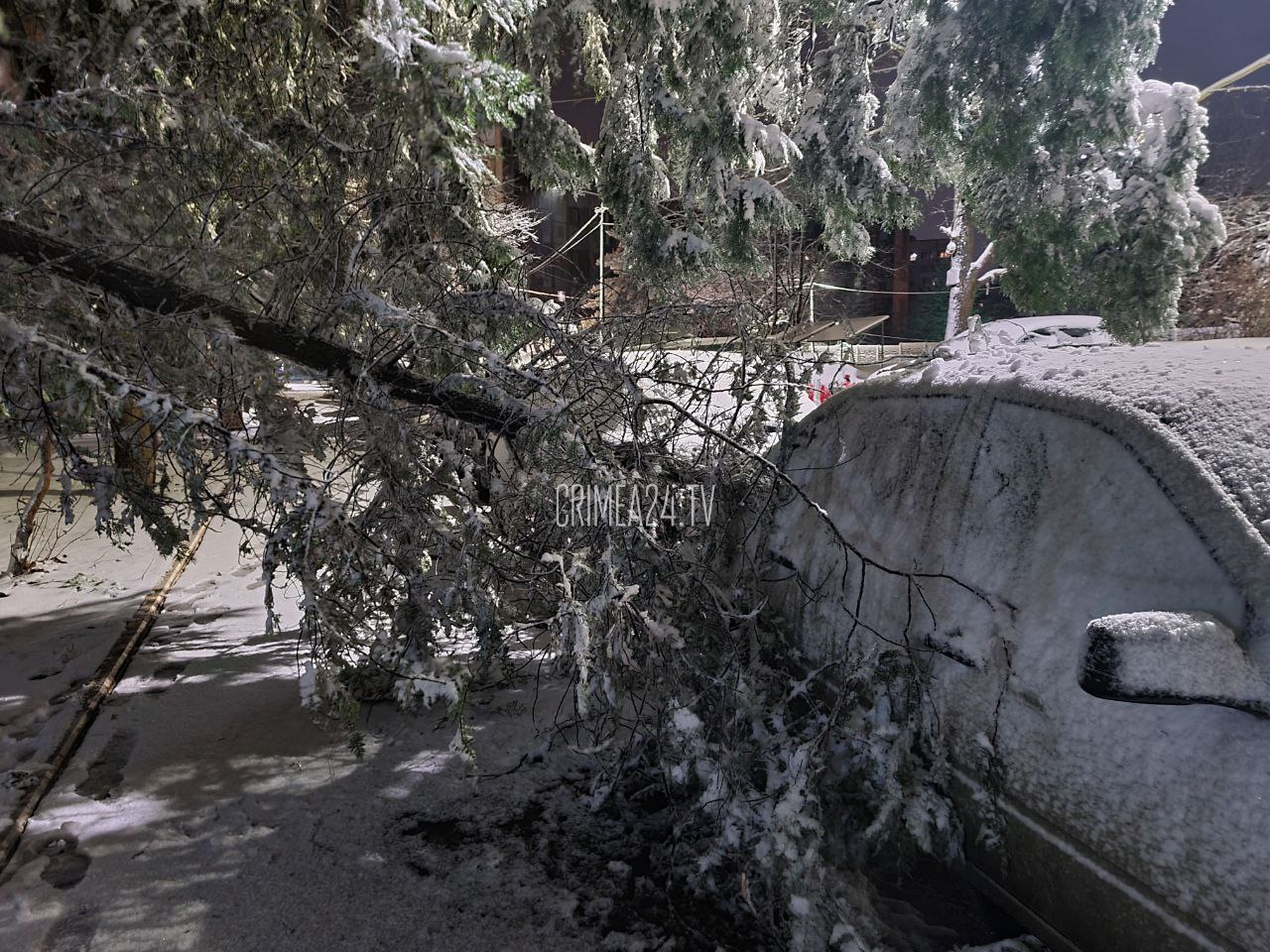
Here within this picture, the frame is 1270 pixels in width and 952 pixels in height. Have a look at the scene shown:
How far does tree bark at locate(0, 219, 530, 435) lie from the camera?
11.5 ft

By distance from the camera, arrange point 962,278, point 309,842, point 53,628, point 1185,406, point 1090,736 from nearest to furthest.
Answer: point 1090,736, point 1185,406, point 309,842, point 53,628, point 962,278

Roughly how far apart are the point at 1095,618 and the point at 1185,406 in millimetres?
632

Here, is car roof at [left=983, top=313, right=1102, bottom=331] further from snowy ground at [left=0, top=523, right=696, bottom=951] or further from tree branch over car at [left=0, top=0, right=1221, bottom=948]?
snowy ground at [left=0, top=523, right=696, bottom=951]

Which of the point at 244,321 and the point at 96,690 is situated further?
the point at 96,690

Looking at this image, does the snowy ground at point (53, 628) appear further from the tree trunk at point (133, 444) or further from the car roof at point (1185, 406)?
the car roof at point (1185, 406)

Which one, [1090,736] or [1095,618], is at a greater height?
[1095,618]

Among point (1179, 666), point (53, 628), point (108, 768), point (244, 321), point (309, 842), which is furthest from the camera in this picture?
point (53, 628)

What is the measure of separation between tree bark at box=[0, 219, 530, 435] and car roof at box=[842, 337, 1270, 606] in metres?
2.04

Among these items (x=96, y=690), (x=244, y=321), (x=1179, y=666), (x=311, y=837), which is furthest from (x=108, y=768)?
(x=1179, y=666)

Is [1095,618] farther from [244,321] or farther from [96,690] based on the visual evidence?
[96,690]

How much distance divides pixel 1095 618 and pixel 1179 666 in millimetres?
358

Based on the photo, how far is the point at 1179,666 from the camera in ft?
5.14

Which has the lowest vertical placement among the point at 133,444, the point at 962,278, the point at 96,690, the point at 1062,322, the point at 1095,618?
the point at 96,690

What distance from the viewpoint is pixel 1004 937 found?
242 centimetres
